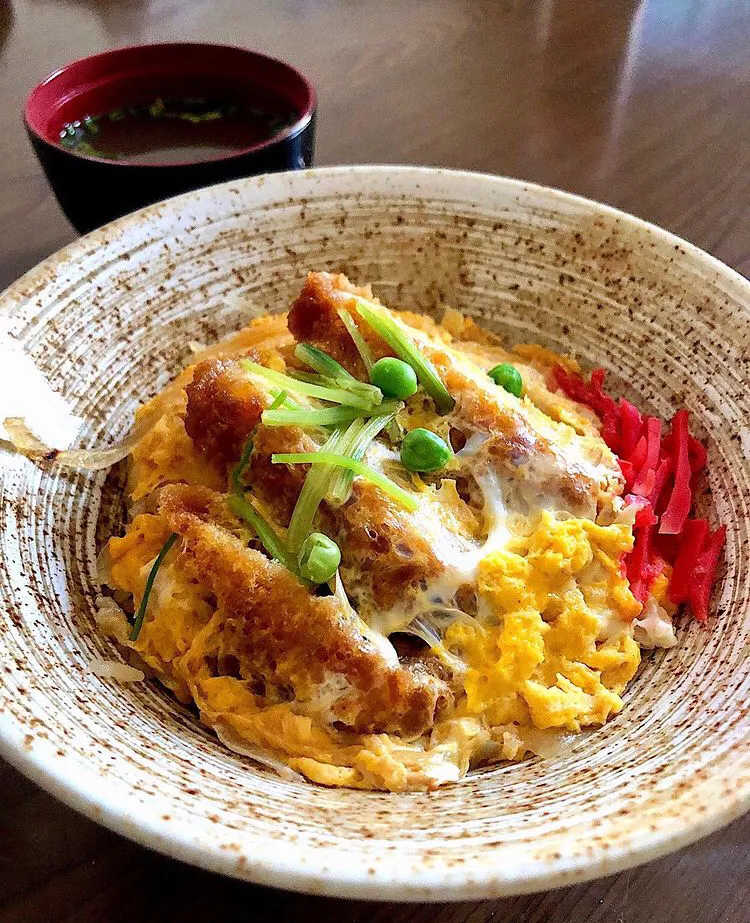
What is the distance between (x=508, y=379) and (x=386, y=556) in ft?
2.03

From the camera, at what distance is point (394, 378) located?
173 centimetres

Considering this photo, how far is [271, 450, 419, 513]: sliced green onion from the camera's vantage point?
62.9 inches

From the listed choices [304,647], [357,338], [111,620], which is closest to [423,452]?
[357,338]

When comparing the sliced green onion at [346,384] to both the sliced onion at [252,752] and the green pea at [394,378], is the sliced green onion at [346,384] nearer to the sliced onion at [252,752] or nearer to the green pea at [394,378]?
the green pea at [394,378]

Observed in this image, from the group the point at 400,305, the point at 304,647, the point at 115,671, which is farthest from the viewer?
the point at 400,305

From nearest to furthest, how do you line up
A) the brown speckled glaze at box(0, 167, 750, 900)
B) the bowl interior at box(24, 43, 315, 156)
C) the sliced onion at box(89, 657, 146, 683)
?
the brown speckled glaze at box(0, 167, 750, 900), the sliced onion at box(89, 657, 146, 683), the bowl interior at box(24, 43, 315, 156)

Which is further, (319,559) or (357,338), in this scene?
(357,338)

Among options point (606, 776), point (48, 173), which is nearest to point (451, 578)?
point (606, 776)

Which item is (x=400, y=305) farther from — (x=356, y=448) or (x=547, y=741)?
(x=547, y=741)

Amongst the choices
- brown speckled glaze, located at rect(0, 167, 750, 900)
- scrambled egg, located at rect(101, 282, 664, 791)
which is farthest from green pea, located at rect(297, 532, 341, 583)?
brown speckled glaze, located at rect(0, 167, 750, 900)

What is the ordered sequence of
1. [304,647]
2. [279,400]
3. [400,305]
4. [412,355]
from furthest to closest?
[400,305] → [412,355] → [279,400] → [304,647]

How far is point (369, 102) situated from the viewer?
11.2ft

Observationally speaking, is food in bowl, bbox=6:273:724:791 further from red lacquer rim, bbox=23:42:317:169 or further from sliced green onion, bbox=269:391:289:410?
red lacquer rim, bbox=23:42:317:169

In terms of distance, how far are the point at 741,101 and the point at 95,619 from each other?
11.3 feet
